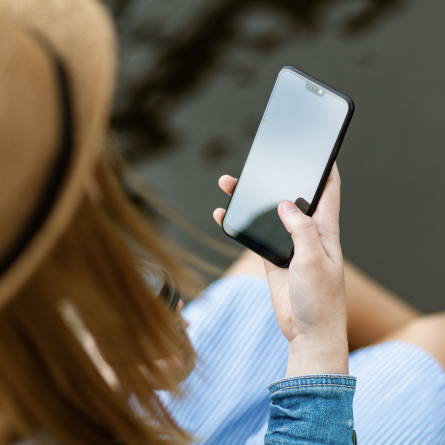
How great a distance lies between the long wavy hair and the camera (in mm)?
375

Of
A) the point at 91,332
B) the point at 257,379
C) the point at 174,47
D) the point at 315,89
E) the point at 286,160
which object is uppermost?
the point at 174,47

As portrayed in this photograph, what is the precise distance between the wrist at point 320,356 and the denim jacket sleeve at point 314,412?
0.05 feet

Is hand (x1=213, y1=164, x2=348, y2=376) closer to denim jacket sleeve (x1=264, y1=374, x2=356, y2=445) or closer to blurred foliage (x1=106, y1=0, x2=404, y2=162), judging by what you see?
denim jacket sleeve (x1=264, y1=374, x2=356, y2=445)

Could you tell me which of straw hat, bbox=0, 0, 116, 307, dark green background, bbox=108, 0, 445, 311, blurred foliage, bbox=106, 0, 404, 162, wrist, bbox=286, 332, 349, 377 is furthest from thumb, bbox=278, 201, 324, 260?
blurred foliage, bbox=106, 0, 404, 162

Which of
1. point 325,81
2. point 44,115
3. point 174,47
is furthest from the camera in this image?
point 174,47

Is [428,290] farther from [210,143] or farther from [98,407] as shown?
[98,407]

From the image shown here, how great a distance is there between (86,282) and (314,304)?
33cm

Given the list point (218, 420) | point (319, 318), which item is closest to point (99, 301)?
point (319, 318)

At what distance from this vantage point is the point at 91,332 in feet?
1.35

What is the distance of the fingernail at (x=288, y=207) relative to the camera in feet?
2.25

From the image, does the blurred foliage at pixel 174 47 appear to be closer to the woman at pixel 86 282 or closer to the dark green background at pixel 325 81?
the dark green background at pixel 325 81

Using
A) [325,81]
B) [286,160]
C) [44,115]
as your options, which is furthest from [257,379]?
[325,81]

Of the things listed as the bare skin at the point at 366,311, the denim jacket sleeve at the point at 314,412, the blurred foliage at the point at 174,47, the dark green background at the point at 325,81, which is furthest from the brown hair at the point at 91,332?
the blurred foliage at the point at 174,47

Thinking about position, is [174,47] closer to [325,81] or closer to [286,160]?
[325,81]
